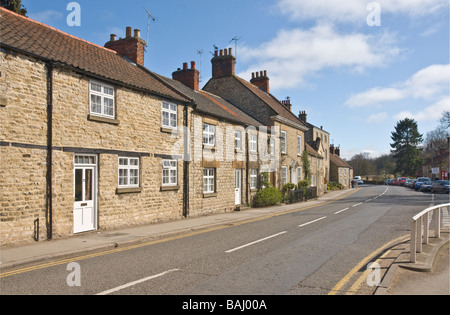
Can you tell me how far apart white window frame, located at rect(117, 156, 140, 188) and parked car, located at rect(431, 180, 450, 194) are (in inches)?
1482

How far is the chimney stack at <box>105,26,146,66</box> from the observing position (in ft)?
62.4

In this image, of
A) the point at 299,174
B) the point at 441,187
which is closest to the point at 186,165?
the point at 299,174

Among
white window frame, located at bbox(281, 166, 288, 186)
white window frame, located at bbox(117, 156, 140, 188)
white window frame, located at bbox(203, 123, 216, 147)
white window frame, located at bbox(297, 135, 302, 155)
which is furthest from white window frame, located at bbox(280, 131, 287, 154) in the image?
white window frame, located at bbox(117, 156, 140, 188)

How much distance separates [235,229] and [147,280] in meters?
7.25

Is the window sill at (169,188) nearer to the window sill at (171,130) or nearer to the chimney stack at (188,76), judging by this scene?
the window sill at (171,130)

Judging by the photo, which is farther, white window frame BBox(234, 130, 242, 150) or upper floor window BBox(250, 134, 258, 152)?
upper floor window BBox(250, 134, 258, 152)

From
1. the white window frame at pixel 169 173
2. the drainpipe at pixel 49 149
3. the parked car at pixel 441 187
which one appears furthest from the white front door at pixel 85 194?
the parked car at pixel 441 187

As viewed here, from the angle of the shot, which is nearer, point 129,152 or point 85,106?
point 85,106

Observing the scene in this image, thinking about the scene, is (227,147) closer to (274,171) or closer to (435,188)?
(274,171)

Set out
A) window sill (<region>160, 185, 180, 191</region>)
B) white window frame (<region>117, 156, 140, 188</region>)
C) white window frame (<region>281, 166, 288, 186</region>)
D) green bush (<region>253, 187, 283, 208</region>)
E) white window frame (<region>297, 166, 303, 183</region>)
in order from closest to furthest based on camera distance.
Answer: white window frame (<region>117, 156, 140, 188</region>) < window sill (<region>160, 185, 180, 191</region>) < green bush (<region>253, 187, 283, 208</region>) < white window frame (<region>281, 166, 288, 186</region>) < white window frame (<region>297, 166, 303, 183</region>)

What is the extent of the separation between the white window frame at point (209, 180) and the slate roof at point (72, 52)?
14.1 feet

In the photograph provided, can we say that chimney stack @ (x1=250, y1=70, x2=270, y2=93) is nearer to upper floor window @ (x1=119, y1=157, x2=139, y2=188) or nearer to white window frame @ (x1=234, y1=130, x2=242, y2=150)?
white window frame @ (x1=234, y1=130, x2=242, y2=150)
